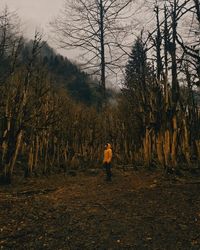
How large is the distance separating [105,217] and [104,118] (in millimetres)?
12297

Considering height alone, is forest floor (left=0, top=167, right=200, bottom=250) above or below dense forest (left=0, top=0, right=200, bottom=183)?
below

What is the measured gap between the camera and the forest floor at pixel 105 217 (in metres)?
4.75

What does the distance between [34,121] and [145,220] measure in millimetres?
7786

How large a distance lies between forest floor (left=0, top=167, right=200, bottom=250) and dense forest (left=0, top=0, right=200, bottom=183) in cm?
226

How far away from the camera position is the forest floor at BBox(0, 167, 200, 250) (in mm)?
4746

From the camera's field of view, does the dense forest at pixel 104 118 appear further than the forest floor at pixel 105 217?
Yes

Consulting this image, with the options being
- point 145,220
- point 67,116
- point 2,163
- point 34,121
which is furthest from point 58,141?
point 145,220

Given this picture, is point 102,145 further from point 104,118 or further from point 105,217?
point 105,217

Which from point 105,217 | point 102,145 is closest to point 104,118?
point 102,145

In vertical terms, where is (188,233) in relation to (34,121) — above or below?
below

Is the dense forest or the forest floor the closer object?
the forest floor

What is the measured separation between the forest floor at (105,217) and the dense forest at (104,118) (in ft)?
7.40

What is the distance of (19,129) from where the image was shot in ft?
32.7

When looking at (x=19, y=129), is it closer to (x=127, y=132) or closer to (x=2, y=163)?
(x=2, y=163)
